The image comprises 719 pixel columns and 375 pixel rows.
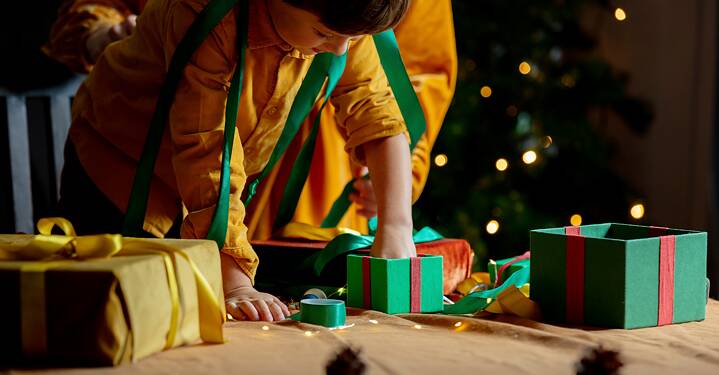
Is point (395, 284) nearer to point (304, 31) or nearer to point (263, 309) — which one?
point (263, 309)

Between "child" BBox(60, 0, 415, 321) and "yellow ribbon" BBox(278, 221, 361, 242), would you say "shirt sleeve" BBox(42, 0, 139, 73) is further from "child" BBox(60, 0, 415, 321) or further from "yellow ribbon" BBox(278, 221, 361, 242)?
"yellow ribbon" BBox(278, 221, 361, 242)

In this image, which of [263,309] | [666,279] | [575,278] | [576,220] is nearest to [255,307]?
[263,309]

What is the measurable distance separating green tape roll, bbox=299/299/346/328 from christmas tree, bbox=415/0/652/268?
1201 mm

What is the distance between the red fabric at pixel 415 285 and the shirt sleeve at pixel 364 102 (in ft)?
0.69

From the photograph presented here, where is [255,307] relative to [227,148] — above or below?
below

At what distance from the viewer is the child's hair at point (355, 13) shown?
1.00 m

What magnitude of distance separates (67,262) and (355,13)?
426 millimetres

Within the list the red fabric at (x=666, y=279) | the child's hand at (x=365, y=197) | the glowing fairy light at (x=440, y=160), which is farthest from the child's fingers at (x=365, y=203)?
the glowing fairy light at (x=440, y=160)

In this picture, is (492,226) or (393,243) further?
(492,226)

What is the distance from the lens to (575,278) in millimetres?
984

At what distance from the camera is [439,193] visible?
2168 mm

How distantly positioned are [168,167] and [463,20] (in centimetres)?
115

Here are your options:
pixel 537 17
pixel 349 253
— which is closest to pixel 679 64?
pixel 537 17

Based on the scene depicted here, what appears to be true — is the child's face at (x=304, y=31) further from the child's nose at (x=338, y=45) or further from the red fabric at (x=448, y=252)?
the red fabric at (x=448, y=252)
